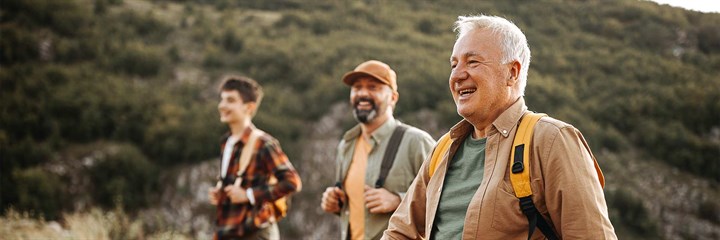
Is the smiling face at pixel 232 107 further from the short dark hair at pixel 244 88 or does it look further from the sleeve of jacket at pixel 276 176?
the sleeve of jacket at pixel 276 176

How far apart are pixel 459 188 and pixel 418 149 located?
68.0 inches

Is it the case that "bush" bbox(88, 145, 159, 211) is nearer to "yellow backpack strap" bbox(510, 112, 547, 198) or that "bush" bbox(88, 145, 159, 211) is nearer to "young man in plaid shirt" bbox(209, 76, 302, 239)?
"young man in plaid shirt" bbox(209, 76, 302, 239)

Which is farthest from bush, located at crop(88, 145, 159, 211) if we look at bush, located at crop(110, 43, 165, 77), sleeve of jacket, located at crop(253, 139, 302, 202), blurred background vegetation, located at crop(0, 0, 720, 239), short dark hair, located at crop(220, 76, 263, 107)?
sleeve of jacket, located at crop(253, 139, 302, 202)

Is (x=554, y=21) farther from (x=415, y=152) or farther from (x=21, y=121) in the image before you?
(x=415, y=152)

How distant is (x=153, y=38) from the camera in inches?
910

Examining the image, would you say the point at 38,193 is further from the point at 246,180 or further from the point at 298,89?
the point at 246,180

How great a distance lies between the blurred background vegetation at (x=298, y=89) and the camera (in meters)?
14.5

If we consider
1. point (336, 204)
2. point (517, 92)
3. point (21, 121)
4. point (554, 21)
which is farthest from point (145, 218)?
point (554, 21)

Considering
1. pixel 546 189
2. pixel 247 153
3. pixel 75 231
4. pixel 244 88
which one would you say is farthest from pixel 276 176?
pixel 75 231

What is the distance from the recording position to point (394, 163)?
4.11m

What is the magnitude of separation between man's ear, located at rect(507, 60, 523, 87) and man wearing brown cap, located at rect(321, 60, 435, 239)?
1742 mm

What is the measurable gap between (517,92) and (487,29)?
27cm

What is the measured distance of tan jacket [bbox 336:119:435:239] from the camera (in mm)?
4066

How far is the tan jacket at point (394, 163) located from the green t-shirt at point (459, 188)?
5.06 ft
